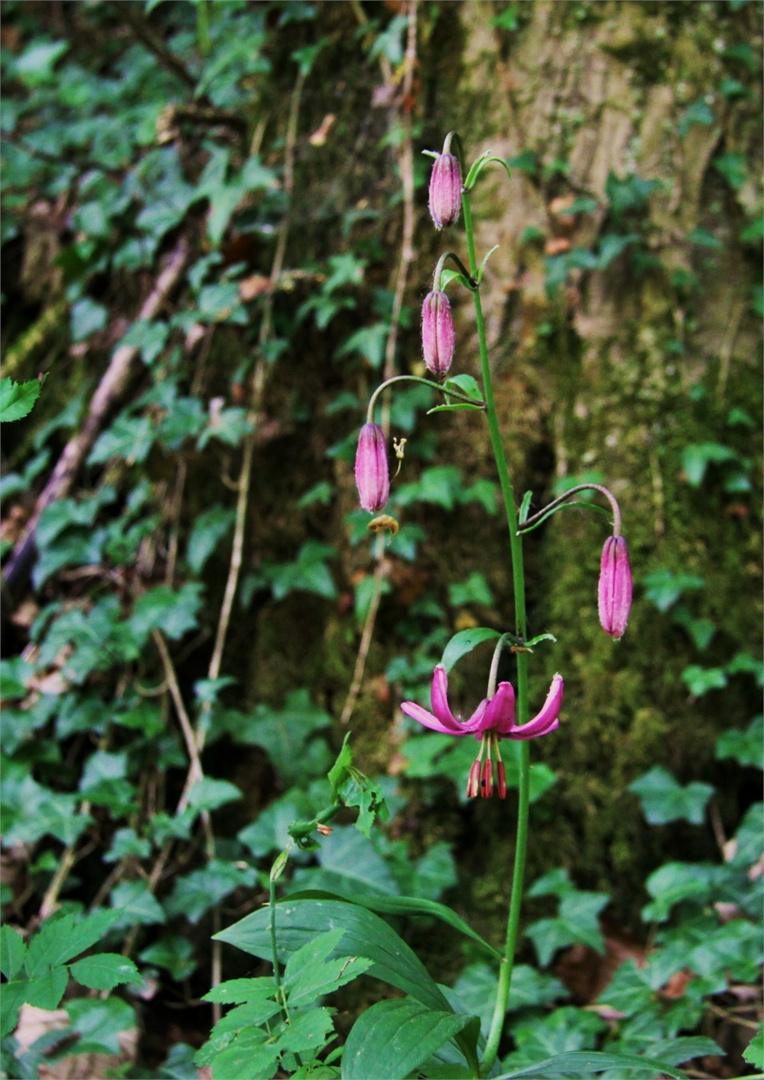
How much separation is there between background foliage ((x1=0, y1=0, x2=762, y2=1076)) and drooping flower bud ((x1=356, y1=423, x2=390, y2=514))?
3.46ft

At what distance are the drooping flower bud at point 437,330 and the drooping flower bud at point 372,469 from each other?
0.39 ft

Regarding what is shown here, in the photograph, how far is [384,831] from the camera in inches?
86.3

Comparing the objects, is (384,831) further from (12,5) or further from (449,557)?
(12,5)

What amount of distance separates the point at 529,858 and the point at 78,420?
1944 millimetres

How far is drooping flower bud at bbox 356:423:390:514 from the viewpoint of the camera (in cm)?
118

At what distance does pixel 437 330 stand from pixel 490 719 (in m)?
0.51

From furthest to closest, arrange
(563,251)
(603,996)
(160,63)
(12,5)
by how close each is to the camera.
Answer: (12,5)
(160,63)
(563,251)
(603,996)

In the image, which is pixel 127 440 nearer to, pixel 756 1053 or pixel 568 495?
pixel 568 495

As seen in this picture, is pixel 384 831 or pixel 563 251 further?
pixel 563 251

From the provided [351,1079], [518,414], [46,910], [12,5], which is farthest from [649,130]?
[12,5]

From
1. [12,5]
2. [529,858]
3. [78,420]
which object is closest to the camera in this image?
[529,858]

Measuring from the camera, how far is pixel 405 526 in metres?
2.38

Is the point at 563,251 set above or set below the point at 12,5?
below

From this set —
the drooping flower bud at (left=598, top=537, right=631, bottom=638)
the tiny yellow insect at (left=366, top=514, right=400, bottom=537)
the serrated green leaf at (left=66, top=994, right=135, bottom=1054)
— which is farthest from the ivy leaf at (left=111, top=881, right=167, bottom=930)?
the drooping flower bud at (left=598, top=537, right=631, bottom=638)
